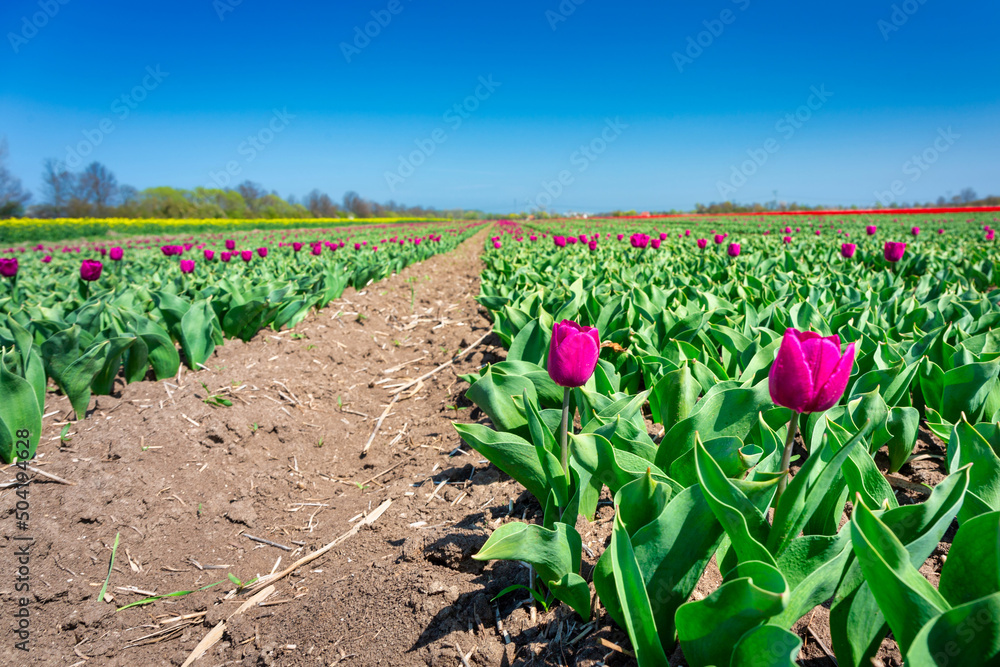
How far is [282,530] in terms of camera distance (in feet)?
8.80

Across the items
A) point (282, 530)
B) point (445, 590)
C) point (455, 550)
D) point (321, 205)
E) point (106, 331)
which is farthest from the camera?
point (321, 205)

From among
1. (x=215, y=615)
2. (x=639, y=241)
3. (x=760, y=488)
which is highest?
(x=639, y=241)

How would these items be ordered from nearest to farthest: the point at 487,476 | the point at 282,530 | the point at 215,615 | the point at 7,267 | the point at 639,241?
the point at 215,615 → the point at 487,476 → the point at 282,530 → the point at 7,267 → the point at 639,241

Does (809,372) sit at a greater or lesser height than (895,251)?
lesser

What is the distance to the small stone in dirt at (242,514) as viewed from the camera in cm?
271

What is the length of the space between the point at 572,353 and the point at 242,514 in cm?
225

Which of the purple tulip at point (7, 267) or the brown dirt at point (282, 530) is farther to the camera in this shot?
the purple tulip at point (7, 267)

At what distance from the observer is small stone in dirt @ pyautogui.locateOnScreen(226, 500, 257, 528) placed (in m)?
2.71

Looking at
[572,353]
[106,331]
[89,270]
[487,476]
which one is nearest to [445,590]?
[487,476]

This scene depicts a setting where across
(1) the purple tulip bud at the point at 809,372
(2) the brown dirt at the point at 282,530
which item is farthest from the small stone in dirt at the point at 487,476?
(1) the purple tulip bud at the point at 809,372

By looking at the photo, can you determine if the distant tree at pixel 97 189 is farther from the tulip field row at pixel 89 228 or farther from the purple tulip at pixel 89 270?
the purple tulip at pixel 89 270

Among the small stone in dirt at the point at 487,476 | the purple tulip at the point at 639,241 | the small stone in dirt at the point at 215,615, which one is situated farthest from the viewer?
the purple tulip at the point at 639,241

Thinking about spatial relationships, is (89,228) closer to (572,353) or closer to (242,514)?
(242,514)

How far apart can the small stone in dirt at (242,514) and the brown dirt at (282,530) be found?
13mm
